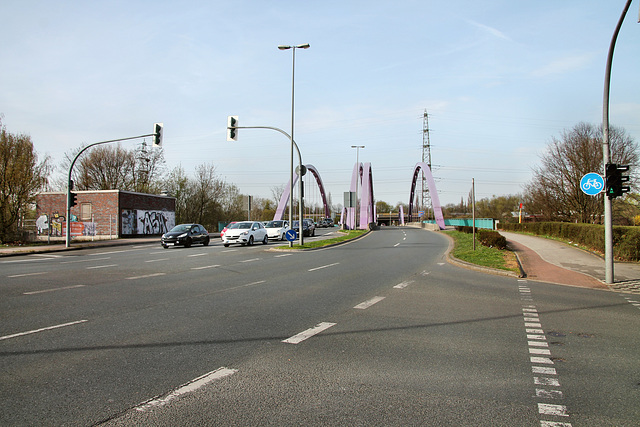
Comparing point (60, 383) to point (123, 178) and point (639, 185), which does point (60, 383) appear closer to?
point (639, 185)

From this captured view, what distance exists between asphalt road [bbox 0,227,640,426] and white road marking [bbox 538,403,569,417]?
0.7 inches

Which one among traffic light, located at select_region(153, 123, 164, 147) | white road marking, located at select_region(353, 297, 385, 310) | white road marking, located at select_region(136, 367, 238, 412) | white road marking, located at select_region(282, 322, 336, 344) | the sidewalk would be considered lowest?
the sidewalk

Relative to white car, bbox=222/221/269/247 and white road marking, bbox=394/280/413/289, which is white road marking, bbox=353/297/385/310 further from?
white car, bbox=222/221/269/247

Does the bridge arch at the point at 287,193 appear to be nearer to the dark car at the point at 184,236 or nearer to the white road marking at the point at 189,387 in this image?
the dark car at the point at 184,236

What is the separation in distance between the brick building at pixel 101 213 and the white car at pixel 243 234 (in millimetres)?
16436

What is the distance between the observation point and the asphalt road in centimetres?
360

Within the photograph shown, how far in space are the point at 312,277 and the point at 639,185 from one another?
107ft

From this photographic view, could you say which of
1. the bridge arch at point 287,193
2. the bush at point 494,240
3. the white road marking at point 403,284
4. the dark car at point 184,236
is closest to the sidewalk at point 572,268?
the bush at point 494,240

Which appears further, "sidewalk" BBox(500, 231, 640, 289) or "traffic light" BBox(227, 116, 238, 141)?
"traffic light" BBox(227, 116, 238, 141)

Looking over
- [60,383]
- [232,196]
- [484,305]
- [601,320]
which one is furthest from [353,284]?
[232,196]

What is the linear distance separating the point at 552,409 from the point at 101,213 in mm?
42635

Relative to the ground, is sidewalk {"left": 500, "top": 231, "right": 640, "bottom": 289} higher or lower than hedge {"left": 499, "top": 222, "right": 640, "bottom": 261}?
lower

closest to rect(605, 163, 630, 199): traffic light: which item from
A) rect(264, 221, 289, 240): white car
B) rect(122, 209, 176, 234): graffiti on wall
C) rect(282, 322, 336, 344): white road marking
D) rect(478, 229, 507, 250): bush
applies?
rect(282, 322, 336, 344): white road marking

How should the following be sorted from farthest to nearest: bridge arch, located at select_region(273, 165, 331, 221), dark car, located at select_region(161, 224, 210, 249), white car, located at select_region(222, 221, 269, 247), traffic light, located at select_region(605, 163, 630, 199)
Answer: bridge arch, located at select_region(273, 165, 331, 221), white car, located at select_region(222, 221, 269, 247), dark car, located at select_region(161, 224, 210, 249), traffic light, located at select_region(605, 163, 630, 199)
